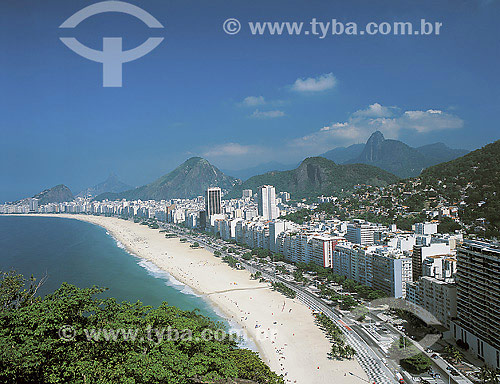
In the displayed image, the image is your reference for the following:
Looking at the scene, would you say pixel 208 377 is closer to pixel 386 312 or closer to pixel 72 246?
pixel 386 312

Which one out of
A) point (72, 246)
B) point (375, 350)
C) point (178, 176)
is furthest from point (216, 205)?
point (178, 176)

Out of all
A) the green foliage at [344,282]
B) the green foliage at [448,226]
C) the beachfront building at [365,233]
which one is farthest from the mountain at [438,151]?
the green foliage at [344,282]

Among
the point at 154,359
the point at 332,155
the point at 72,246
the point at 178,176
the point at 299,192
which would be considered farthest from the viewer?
the point at 332,155

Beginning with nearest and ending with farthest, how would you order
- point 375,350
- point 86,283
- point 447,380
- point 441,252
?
1. point 447,380
2. point 375,350
3. point 441,252
4. point 86,283

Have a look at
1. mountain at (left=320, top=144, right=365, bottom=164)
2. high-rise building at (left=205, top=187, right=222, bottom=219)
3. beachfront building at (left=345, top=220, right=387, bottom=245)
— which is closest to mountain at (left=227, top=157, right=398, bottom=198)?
high-rise building at (left=205, top=187, right=222, bottom=219)

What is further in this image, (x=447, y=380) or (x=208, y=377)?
(x=447, y=380)

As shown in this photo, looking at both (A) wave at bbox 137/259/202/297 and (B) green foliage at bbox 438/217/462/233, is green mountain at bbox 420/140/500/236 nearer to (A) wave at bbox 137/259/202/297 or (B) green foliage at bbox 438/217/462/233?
(B) green foliage at bbox 438/217/462/233

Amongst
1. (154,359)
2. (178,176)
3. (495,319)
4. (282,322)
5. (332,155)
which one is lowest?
(282,322)

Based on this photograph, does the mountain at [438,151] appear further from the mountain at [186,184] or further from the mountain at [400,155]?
the mountain at [186,184]
